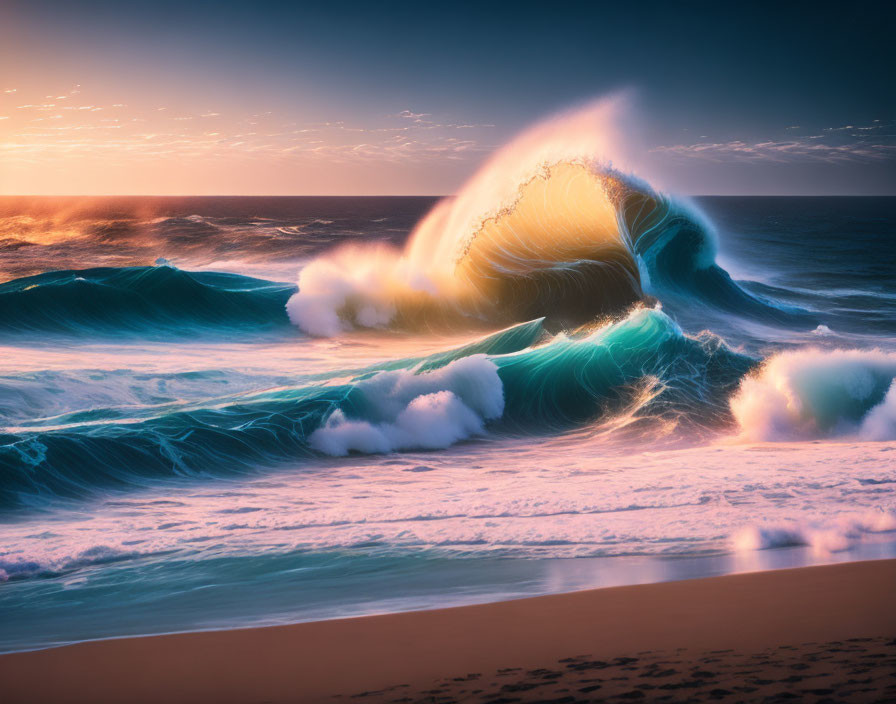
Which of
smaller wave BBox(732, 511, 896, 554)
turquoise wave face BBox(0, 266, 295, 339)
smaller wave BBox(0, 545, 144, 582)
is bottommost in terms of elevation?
smaller wave BBox(732, 511, 896, 554)

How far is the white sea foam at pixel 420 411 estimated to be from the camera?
8.28 meters

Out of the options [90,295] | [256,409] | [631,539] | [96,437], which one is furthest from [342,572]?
[90,295]

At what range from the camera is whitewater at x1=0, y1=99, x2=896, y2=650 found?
490 centimetres

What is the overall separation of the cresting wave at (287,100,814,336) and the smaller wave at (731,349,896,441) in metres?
4.68

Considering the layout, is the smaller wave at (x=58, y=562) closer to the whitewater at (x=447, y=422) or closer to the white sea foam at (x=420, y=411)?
the whitewater at (x=447, y=422)

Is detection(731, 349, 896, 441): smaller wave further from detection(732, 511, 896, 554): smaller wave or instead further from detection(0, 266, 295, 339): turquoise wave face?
detection(0, 266, 295, 339): turquoise wave face

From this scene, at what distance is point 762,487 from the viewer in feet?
20.7

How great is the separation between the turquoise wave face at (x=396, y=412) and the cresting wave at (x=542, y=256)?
3.24 metres

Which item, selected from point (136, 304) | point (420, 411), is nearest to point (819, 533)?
point (420, 411)

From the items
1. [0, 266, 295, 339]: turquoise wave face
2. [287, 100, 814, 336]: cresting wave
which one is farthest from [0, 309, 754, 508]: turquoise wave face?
[0, 266, 295, 339]: turquoise wave face

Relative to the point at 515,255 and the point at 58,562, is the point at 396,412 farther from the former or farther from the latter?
the point at 515,255

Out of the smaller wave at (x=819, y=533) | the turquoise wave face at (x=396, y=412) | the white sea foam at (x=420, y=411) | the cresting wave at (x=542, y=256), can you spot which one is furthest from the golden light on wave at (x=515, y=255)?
the smaller wave at (x=819, y=533)

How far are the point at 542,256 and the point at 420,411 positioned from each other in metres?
7.39

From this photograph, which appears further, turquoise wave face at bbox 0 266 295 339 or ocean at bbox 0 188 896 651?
turquoise wave face at bbox 0 266 295 339
